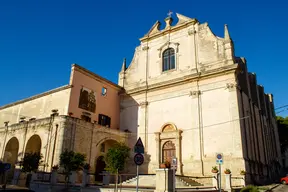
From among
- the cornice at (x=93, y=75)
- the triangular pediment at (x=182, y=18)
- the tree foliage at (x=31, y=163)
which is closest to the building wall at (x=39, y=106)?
the cornice at (x=93, y=75)

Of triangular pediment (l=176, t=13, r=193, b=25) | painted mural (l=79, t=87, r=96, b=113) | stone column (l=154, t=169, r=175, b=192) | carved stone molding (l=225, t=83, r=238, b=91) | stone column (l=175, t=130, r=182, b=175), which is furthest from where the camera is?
triangular pediment (l=176, t=13, r=193, b=25)

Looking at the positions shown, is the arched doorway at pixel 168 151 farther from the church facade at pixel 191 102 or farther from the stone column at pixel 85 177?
the stone column at pixel 85 177

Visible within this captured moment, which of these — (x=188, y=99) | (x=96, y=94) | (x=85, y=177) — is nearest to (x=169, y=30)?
(x=188, y=99)

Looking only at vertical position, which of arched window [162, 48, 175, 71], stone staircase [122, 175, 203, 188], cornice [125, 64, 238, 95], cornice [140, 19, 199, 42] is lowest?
stone staircase [122, 175, 203, 188]

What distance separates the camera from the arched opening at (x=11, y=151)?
78.6ft

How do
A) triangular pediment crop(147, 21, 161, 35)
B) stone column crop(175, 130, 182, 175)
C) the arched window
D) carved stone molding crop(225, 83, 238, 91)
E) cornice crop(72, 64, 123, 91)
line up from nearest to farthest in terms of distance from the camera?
carved stone molding crop(225, 83, 238, 91) → stone column crop(175, 130, 182, 175) → cornice crop(72, 64, 123, 91) → the arched window → triangular pediment crop(147, 21, 161, 35)

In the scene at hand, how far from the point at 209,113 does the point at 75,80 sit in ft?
41.8

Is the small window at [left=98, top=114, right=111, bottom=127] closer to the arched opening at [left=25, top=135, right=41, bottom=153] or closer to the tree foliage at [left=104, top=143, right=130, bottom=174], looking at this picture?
the arched opening at [left=25, top=135, right=41, bottom=153]

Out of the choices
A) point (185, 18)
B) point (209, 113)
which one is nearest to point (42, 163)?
point (209, 113)

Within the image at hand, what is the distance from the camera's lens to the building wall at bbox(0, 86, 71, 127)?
75.5 ft

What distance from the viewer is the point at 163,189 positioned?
10.5 m

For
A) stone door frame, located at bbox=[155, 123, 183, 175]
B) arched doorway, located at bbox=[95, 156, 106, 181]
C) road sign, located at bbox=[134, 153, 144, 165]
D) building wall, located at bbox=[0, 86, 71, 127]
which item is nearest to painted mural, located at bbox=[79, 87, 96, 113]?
building wall, located at bbox=[0, 86, 71, 127]

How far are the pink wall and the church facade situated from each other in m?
1.08

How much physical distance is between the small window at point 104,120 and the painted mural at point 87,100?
115 cm
